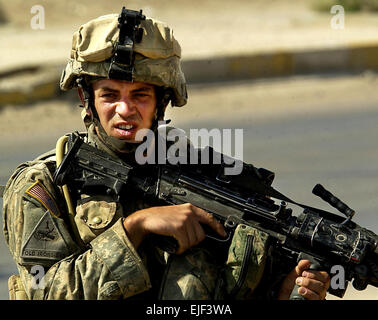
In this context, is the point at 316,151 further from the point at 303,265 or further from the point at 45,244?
the point at 45,244

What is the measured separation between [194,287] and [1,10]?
14209 mm

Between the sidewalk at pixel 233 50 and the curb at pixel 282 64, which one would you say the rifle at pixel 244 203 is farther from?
the curb at pixel 282 64

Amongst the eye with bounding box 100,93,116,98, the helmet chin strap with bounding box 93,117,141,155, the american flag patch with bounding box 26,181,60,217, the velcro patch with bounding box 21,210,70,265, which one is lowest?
the velcro patch with bounding box 21,210,70,265

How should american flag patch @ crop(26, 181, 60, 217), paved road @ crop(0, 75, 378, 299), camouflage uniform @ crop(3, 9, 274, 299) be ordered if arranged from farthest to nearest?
paved road @ crop(0, 75, 378, 299) → american flag patch @ crop(26, 181, 60, 217) → camouflage uniform @ crop(3, 9, 274, 299)

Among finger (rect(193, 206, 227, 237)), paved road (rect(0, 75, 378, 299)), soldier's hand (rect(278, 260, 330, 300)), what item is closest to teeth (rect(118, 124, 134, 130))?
finger (rect(193, 206, 227, 237))

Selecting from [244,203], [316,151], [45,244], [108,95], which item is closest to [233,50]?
[316,151]

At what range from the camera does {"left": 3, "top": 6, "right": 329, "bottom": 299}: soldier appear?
3771 millimetres

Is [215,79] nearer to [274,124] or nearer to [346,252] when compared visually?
[274,124]

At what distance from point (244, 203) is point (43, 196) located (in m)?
0.74

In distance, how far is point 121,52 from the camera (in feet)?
13.2

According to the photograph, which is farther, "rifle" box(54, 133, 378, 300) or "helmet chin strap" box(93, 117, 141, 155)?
"helmet chin strap" box(93, 117, 141, 155)

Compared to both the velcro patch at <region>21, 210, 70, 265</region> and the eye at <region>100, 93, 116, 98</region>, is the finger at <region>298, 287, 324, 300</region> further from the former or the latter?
the eye at <region>100, 93, 116, 98</region>
